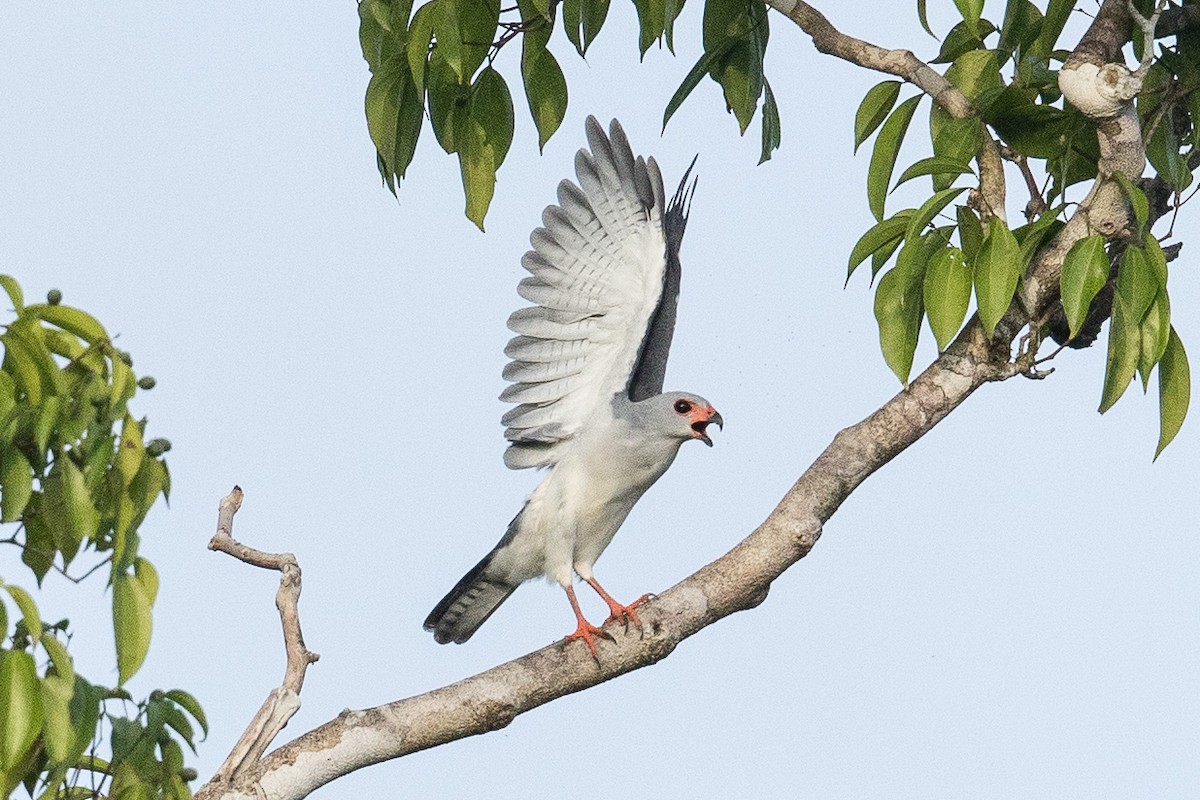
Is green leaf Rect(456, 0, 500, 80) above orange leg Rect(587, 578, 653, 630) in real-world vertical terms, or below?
above

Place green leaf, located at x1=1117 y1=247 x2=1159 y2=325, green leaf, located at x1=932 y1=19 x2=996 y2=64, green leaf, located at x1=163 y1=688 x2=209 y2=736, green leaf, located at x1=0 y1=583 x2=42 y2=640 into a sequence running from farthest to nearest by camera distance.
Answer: green leaf, located at x1=932 y1=19 x2=996 y2=64 < green leaf, located at x1=1117 y1=247 x2=1159 y2=325 < green leaf, located at x1=163 y1=688 x2=209 y2=736 < green leaf, located at x1=0 y1=583 x2=42 y2=640

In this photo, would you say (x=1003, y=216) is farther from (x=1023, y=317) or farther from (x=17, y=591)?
(x=17, y=591)

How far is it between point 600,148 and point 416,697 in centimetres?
270

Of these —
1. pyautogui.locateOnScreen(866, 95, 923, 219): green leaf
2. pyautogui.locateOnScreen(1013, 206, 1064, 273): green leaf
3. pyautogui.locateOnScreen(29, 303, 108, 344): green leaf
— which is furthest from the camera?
pyautogui.locateOnScreen(866, 95, 923, 219): green leaf

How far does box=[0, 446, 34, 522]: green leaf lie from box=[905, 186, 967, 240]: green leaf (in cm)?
236

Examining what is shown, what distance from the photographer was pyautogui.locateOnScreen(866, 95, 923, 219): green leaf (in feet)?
14.2

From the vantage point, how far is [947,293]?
388 cm

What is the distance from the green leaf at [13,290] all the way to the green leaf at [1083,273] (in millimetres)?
2535

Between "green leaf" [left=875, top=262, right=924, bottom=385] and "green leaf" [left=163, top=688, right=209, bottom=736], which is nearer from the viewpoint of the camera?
"green leaf" [left=163, top=688, right=209, bottom=736]

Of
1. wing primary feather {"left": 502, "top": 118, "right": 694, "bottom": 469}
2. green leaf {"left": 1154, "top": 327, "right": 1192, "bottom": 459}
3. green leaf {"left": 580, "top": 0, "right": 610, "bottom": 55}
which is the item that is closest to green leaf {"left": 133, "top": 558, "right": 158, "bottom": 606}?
green leaf {"left": 580, "top": 0, "right": 610, "bottom": 55}

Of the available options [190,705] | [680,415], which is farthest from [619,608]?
[190,705]

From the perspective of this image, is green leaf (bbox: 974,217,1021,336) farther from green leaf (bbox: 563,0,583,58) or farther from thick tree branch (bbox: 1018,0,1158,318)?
green leaf (bbox: 563,0,583,58)

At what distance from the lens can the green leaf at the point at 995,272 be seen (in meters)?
3.78

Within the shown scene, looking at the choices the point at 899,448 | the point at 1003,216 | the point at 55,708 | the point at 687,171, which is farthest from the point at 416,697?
the point at 687,171
